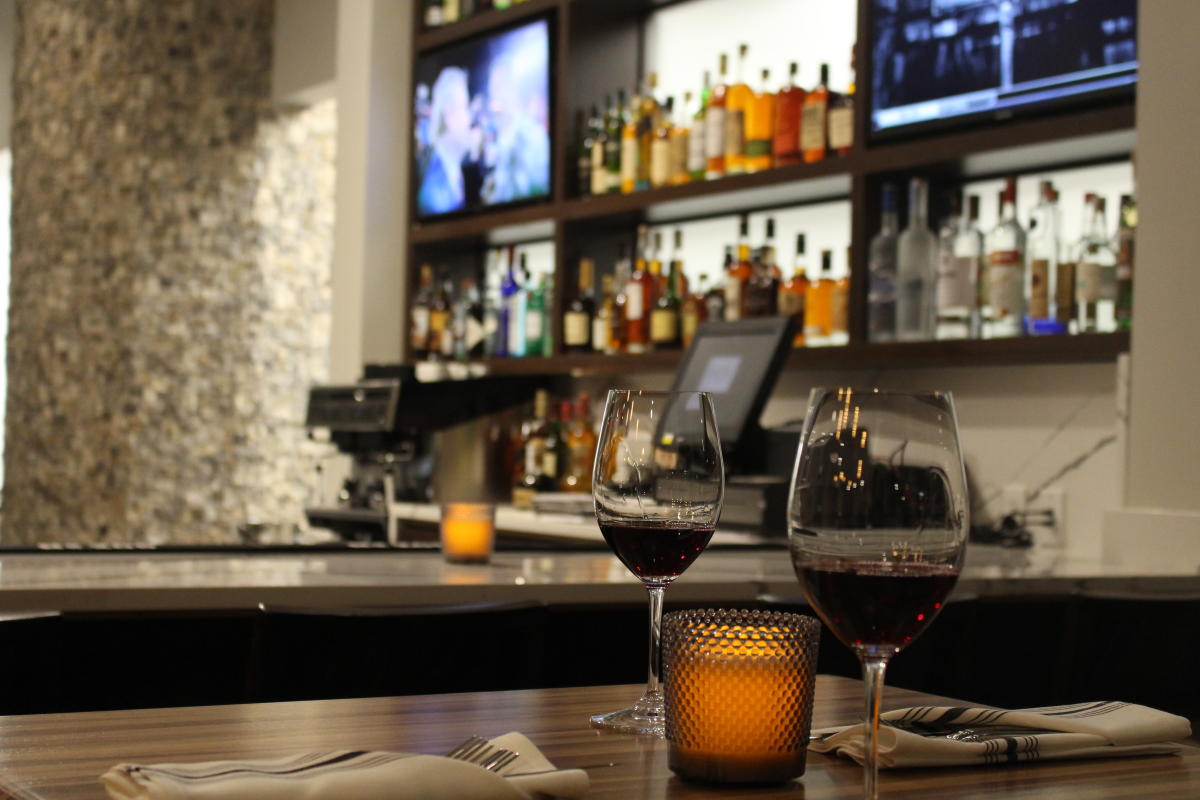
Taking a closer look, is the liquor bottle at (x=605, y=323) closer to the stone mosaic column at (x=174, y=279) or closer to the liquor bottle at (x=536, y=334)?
the liquor bottle at (x=536, y=334)

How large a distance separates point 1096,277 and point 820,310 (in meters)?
0.74

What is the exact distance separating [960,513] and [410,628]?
832 millimetres

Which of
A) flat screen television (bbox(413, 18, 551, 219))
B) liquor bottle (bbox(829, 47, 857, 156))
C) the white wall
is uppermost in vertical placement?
the white wall

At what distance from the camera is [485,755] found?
684mm

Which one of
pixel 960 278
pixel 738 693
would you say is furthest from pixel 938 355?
pixel 738 693

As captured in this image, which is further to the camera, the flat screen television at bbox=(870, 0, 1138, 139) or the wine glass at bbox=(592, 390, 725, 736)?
the flat screen television at bbox=(870, 0, 1138, 139)

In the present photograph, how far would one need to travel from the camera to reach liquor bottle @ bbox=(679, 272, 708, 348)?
12.1 feet

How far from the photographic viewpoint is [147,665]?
1.58 m

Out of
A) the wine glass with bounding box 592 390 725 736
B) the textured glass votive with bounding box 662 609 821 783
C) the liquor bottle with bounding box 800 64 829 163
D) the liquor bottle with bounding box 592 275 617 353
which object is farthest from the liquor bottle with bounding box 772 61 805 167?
the textured glass votive with bounding box 662 609 821 783

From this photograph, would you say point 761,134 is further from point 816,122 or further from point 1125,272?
point 1125,272

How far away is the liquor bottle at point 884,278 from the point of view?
3.18 meters

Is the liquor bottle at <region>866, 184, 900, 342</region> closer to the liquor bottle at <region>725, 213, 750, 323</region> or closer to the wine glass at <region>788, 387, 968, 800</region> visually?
the liquor bottle at <region>725, 213, 750, 323</region>

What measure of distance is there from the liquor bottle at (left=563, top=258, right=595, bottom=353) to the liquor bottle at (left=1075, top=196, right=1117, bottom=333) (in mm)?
1487

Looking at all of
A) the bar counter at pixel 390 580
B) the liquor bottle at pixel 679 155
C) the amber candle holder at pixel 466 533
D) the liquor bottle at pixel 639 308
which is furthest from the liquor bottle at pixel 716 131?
the amber candle holder at pixel 466 533
